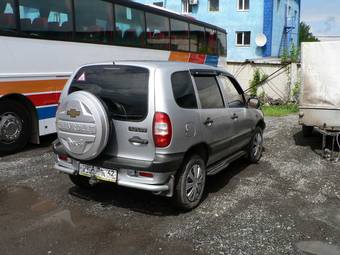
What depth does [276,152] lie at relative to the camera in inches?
354

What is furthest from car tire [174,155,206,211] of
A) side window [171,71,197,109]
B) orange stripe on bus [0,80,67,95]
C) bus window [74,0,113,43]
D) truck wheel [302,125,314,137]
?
truck wheel [302,125,314,137]

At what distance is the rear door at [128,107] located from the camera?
4.80 metres

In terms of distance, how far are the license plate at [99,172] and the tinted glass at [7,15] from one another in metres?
3.86

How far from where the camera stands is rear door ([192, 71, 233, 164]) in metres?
5.55

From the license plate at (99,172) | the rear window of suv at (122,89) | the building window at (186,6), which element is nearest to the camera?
the rear window of suv at (122,89)

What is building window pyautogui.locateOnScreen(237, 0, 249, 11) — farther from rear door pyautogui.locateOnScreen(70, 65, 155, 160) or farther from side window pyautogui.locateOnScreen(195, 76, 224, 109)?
rear door pyautogui.locateOnScreen(70, 65, 155, 160)

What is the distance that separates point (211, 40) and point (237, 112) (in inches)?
416

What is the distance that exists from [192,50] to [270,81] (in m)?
5.30

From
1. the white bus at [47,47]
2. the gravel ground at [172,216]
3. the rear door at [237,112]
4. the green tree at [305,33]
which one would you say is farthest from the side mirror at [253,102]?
the green tree at [305,33]

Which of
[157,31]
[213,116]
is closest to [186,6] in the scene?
[157,31]

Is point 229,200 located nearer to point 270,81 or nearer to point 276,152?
point 276,152

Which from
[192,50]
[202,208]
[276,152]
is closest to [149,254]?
[202,208]

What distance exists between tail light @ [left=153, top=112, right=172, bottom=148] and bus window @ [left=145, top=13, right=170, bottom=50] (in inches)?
287

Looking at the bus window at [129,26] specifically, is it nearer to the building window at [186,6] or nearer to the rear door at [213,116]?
the rear door at [213,116]
